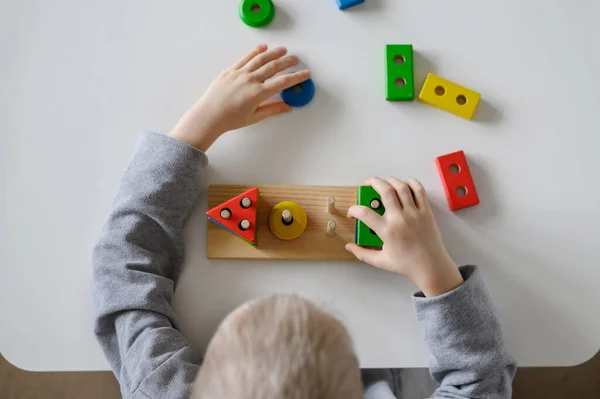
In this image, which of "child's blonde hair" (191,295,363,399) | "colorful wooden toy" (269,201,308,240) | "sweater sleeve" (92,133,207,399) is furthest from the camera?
"colorful wooden toy" (269,201,308,240)

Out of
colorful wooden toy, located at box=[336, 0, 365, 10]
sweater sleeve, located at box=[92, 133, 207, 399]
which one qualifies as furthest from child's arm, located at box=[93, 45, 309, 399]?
colorful wooden toy, located at box=[336, 0, 365, 10]

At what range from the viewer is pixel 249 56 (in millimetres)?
769

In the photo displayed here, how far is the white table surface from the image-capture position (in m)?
0.73

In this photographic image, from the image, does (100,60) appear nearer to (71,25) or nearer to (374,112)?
(71,25)

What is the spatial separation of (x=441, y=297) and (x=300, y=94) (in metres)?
0.36

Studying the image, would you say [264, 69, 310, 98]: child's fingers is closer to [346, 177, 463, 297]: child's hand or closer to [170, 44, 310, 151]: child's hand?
[170, 44, 310, 151]: child's hand

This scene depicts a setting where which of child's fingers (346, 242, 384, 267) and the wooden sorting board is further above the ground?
the wooden sorting board

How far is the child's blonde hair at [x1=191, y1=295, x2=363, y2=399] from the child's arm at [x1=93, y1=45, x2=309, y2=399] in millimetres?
187

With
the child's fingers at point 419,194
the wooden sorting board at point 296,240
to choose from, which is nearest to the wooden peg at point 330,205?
the wooden sorting board at point 296,240

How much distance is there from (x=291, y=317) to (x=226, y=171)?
1.14 ft

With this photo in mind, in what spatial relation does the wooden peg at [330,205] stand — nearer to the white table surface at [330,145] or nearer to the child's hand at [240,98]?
the white table surface at [330,145]

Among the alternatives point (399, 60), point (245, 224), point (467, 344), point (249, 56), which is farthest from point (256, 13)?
point (467, 344)

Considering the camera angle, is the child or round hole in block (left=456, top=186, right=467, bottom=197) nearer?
the child

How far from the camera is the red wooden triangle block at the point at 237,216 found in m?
0.71
